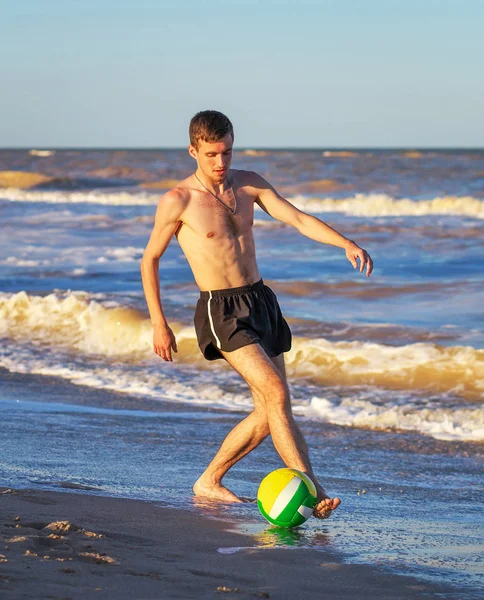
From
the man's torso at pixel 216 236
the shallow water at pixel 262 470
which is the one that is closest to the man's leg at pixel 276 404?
the shallow water at pixel 262 470

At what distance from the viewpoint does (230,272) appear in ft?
17.1

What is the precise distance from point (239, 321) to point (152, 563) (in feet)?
5.11

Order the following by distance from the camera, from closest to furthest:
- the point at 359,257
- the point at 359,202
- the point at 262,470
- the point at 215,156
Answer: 1. the point at 359,257
2. the point at 215,156
3. the point at 262,470
4. the point at 359,202

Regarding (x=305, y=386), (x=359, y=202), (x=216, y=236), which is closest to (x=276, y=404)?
(x=216, y=236)

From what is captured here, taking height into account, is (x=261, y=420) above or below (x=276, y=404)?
below

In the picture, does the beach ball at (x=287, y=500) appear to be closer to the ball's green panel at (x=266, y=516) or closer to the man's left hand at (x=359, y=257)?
the ball's green panel at (x=266, y=516)

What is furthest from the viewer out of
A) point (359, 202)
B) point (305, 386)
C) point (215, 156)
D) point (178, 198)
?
point (359, 202)

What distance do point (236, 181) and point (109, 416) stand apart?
3169 millimetres

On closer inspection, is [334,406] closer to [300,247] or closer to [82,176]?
[300,247]

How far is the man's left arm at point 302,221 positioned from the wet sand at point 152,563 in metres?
1.40

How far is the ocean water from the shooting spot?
5.48 m

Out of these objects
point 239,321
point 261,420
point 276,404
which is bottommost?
point 261,420
